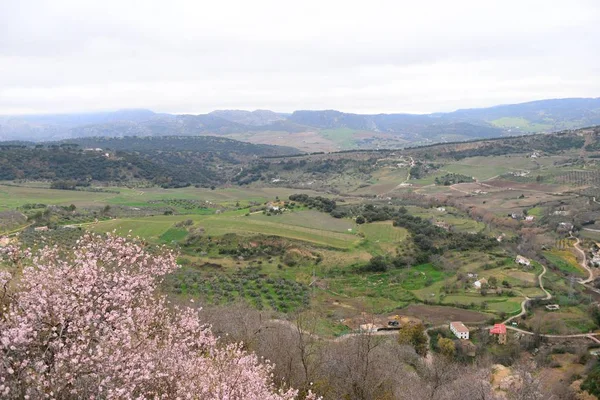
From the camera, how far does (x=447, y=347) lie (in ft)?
129

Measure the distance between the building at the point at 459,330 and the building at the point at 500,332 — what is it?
2390mm

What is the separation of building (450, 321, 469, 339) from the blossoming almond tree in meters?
33.7

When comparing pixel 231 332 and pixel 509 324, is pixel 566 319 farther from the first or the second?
pixel 231 332

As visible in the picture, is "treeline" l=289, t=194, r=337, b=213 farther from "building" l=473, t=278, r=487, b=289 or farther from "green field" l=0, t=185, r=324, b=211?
"building" l=473, t=278, r=487, b=289

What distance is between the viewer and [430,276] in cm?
5694

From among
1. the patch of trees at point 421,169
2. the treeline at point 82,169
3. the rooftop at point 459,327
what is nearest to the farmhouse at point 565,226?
the rooftop at point 459,327

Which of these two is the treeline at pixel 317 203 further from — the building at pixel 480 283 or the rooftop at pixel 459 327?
the rooftop at pixel 459 327

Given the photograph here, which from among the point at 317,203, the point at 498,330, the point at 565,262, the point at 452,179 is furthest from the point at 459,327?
the point at 452,179

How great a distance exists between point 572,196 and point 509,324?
62871 mm

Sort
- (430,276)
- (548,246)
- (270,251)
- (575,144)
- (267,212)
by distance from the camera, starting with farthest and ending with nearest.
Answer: (575,144) → (267,212) → (548,246) → (270,251) → (430,276)

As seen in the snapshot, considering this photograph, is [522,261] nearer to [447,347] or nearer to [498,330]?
[498,330]

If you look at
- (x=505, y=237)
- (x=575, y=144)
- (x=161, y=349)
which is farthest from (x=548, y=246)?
(x=575, y=144)

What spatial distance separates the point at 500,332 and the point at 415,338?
8.47 meters

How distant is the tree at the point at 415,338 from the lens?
39250mm
